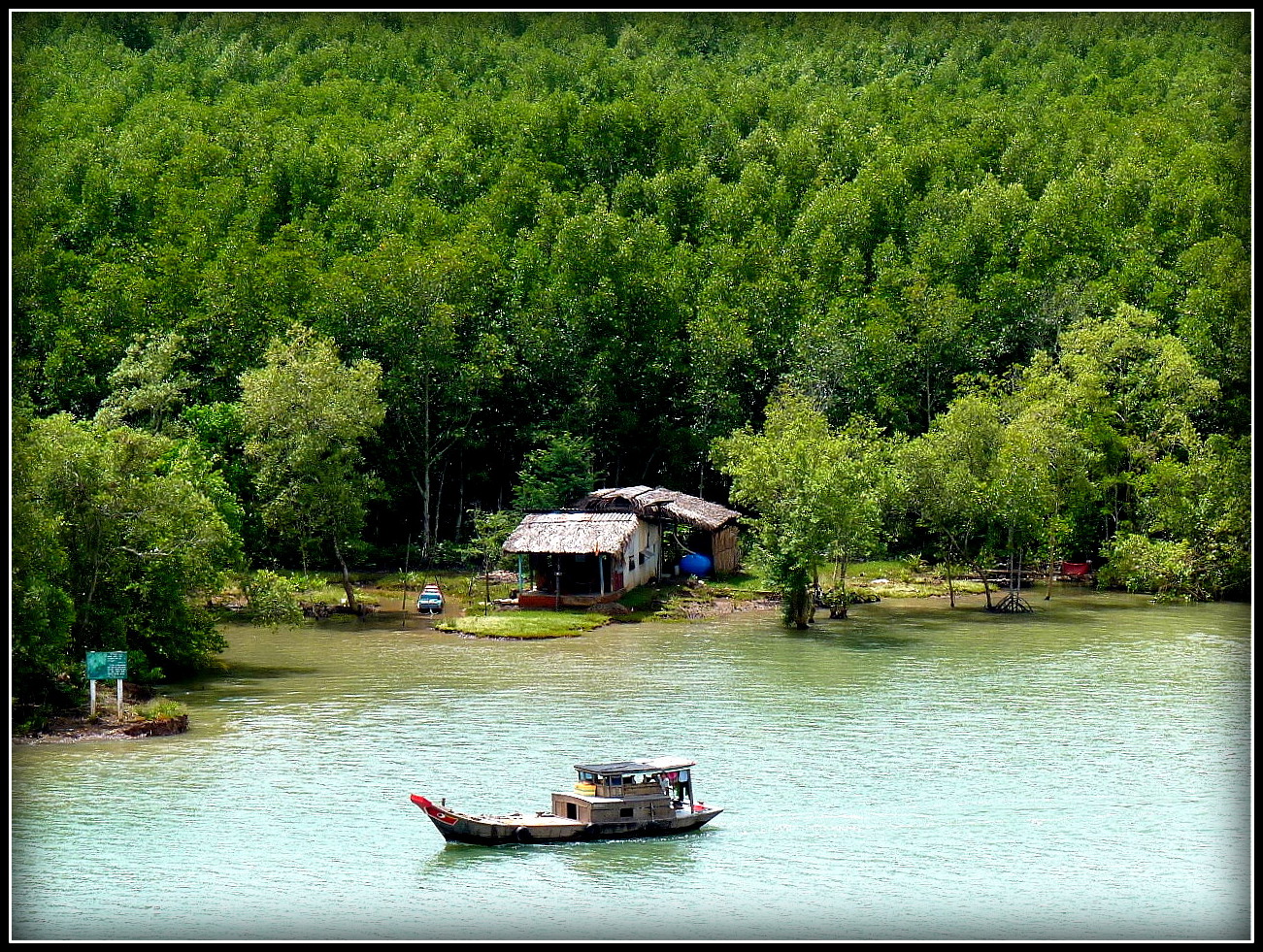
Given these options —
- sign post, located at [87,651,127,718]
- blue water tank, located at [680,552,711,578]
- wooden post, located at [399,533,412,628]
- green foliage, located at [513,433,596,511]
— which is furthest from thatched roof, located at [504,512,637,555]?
sign post, located at [87,651,127,718]

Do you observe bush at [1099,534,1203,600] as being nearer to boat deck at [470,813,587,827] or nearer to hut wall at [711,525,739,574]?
hut wall at [711,525,739,574]

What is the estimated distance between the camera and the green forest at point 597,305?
4497 cm

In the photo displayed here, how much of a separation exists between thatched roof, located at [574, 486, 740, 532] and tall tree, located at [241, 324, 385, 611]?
838cm

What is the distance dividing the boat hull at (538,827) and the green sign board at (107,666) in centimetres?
921

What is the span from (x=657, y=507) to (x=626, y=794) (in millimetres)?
30843

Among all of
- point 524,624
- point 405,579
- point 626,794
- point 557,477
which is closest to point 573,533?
point 524,624

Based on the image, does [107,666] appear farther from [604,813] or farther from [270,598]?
[604,813]

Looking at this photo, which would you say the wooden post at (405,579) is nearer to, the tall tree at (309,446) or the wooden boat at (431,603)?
the wooden boat at (431,603)

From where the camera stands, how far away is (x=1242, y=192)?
14.3m

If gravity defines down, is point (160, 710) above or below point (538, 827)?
above

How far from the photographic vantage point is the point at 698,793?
2589cm

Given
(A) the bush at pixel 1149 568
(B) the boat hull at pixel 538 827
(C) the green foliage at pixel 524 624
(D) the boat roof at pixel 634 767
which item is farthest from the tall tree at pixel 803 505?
(B) the boat hull at pixel 538 827

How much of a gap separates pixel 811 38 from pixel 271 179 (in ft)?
145

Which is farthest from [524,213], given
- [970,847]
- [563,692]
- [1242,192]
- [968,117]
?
[1242,192]
